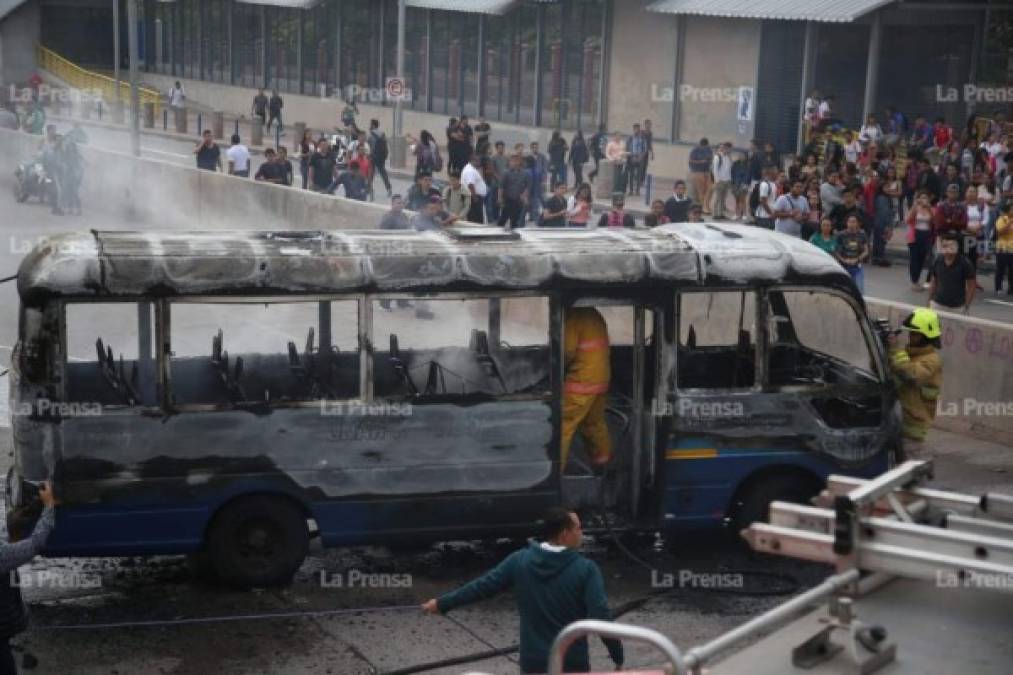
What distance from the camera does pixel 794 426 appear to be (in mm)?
11805

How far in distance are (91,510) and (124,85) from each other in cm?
5275

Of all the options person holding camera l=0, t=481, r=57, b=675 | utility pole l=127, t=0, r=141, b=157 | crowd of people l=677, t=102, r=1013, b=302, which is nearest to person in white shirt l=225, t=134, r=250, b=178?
utility pole l=127, t=0, r=141, b=157

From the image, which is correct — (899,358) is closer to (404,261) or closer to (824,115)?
(404,261)

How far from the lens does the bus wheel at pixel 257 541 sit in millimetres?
10977

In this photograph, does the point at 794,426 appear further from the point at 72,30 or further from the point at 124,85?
the point at 72,30

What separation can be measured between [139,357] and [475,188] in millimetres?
15640

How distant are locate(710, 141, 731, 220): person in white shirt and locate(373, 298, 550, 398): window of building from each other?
1939 centimetres

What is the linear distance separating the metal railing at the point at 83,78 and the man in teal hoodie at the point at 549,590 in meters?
51.8

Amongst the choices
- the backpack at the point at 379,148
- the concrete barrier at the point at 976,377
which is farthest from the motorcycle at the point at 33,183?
the concrete barrier at the point at 976,377

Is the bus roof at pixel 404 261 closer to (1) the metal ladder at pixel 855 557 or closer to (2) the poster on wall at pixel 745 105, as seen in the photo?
(1) the metal ladder at pixel 855 557

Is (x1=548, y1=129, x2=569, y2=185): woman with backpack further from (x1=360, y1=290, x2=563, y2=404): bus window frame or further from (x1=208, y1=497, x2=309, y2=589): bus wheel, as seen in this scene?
(x1=208, y1=497, x2=309, y2=589): bus wheel

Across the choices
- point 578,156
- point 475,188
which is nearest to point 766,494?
point 475,188

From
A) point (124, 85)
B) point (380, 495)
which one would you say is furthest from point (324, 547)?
point (124, 85)

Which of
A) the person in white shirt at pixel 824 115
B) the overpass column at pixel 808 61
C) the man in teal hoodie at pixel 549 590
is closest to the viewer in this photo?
the man in teal hoodie at pixel 549 590
